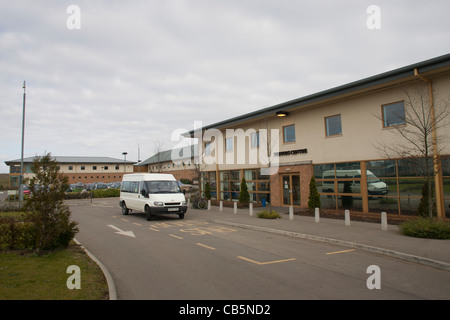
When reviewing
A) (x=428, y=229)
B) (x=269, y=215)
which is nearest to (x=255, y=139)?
(x=269, y=215)

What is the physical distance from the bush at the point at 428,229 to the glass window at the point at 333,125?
24.3 feet

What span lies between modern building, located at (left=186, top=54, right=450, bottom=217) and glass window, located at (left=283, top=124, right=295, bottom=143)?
0.07 meters

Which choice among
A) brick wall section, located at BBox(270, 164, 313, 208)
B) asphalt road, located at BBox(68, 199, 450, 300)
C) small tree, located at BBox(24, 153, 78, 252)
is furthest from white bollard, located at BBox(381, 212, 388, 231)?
small tree, located at BBox(24, 153, 78, 252)

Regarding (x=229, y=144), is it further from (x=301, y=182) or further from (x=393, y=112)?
(x=393, y=112)

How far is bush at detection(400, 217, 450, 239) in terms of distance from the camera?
364 inches

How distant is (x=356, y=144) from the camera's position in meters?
15.3

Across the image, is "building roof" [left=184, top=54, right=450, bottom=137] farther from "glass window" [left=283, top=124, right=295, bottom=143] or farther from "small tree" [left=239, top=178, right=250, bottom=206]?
"small tree" [left=239, top=178, right=250, bottom=206]

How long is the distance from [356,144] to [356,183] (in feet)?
6.62

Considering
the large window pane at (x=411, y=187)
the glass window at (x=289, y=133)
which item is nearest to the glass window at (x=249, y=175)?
the glass window at (x=289, y=133)

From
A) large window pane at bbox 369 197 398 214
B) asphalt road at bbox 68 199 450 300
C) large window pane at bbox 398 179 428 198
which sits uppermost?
large window pane at bbox 398 179 428 198

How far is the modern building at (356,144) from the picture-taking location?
1239 centimetres

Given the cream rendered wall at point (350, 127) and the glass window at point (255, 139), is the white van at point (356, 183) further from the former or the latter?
the glass window at point (255, 139)
